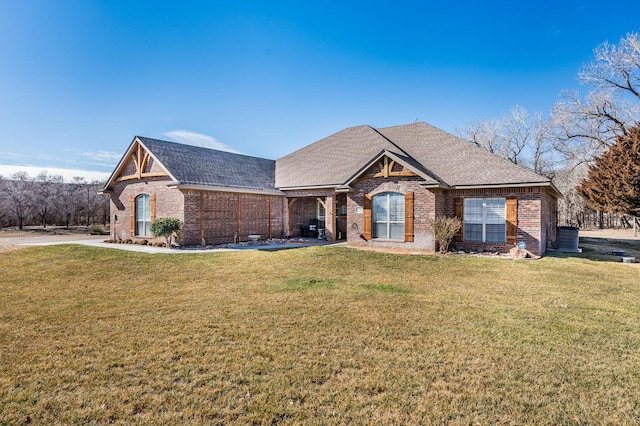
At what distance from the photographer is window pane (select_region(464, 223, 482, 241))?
14258mm

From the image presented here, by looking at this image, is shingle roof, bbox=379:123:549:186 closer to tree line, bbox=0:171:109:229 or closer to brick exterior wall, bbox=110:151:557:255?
brick exterior wall, bbox=110:151:557:255

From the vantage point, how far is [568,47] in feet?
63.3

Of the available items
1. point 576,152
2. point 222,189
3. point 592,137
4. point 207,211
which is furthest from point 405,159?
point 576,152

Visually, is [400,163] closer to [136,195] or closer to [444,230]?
[444,230]

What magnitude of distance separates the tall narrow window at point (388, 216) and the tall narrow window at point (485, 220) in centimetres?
278

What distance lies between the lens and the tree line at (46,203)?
34594 mm

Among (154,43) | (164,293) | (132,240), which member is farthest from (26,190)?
(164,293)

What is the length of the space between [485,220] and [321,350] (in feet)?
39.0

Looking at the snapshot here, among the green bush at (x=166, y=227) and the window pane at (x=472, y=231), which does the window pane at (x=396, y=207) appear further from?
the green bush at (x=166, y=227)

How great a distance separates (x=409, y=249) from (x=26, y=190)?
42057 mm

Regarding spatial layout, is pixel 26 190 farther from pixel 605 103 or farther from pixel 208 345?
pixel 605 103

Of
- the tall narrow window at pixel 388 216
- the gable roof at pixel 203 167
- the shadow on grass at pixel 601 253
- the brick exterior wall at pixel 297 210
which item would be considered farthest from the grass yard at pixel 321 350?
the gable roof at pixel 203 167

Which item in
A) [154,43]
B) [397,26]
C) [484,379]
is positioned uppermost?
[397,26]

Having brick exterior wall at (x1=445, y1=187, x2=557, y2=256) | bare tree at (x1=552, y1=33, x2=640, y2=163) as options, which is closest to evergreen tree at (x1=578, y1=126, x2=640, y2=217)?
brick exterior wall at (x1=445, y1=187, x2=557, y2=256)
